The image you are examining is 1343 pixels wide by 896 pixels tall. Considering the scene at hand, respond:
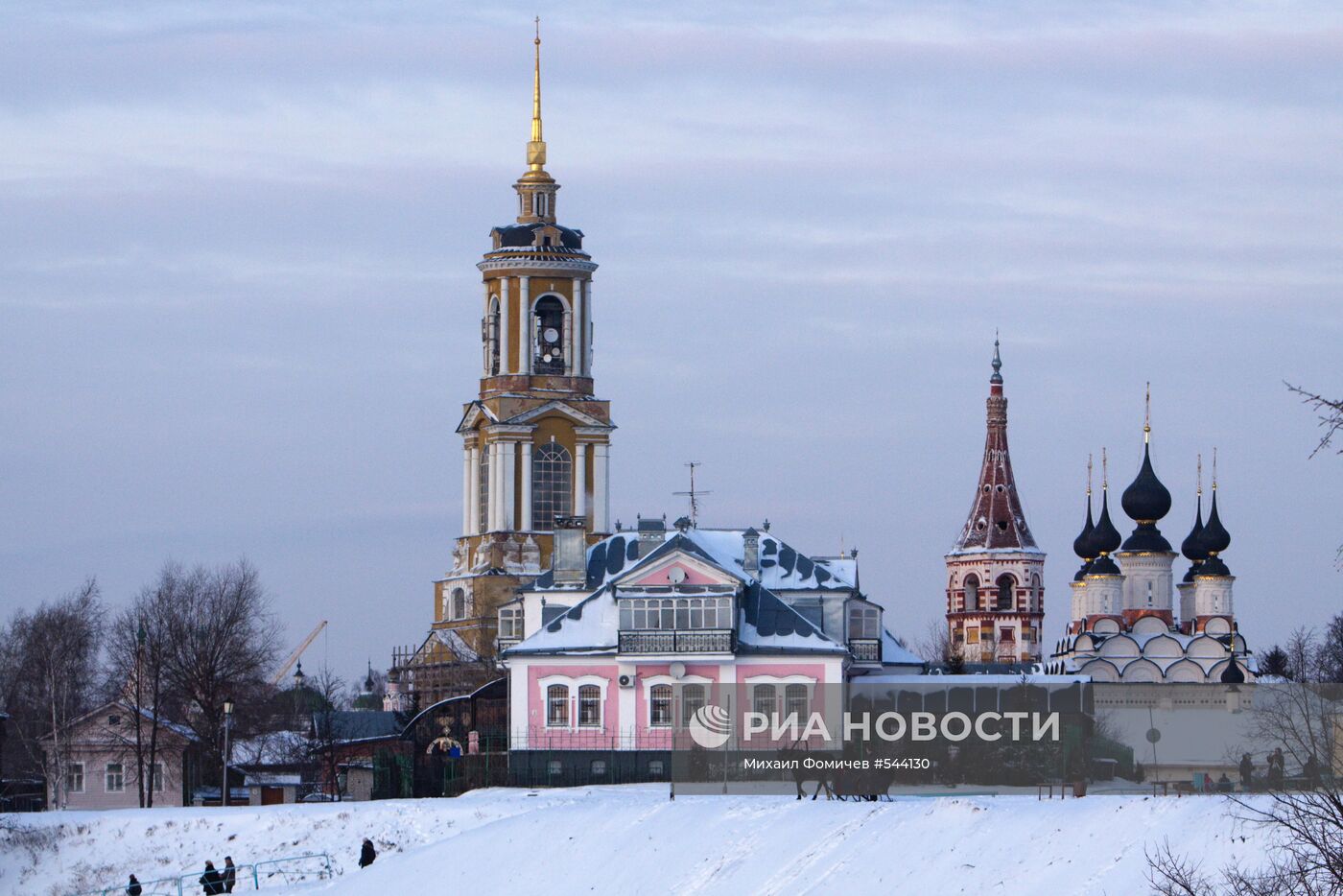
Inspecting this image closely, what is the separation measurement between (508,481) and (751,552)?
3038cm

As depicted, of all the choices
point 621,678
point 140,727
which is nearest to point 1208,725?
point 621,678

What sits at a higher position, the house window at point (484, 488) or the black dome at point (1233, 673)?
the house window at point (484, 488)

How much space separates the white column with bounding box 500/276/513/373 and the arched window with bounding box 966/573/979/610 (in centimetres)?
4968

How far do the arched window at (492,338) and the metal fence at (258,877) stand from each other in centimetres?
5158

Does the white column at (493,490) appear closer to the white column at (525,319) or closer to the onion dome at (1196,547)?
the white column at (525,319)

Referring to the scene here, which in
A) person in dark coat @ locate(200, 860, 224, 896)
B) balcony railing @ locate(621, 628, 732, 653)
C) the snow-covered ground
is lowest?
person in dark coat @ locate(200, 860, 224, 896)

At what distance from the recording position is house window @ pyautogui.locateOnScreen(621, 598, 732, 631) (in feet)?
220

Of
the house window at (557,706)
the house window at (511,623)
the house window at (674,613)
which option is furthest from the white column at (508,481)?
the house window at (557,706)

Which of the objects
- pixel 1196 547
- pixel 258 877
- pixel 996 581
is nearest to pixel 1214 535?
pixel 1196 547

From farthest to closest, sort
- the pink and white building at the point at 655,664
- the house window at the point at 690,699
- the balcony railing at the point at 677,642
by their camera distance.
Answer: the balcony railing at the point at 677,642, the pink and white building at the point at 655,664, the house window at the point at 690,699

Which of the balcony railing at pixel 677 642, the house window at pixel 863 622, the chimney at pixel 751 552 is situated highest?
the chimney at pixel 751 552

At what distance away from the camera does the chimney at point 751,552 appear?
74.2 m

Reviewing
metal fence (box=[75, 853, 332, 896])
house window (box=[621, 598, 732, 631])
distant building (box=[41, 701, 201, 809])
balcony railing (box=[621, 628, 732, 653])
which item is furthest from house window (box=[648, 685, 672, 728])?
distant building (box=[41, 701, 201, 809])

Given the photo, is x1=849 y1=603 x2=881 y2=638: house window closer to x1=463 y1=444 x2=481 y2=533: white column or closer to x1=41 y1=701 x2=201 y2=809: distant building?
x1=41 y1=701 x2=201 y2=809: distant building
